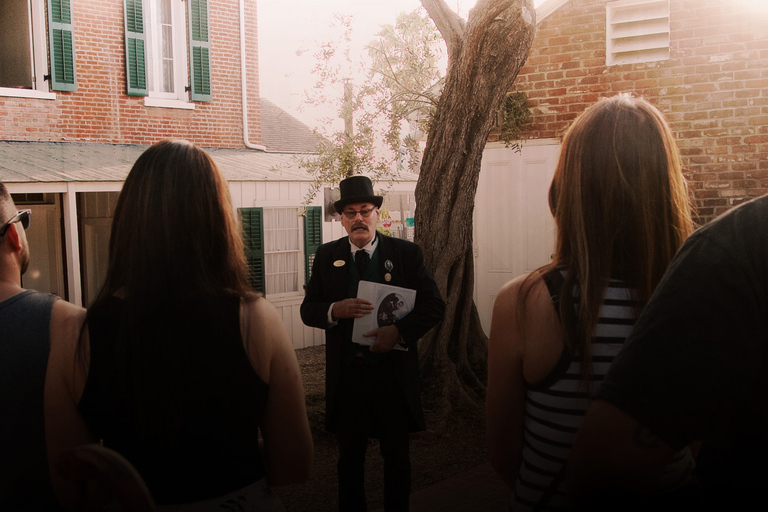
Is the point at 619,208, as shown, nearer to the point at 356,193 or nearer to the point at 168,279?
the point at 168,279

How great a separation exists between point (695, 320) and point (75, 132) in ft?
41.2

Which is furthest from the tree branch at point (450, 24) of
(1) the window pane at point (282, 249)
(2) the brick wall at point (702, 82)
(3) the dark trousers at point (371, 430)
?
(1) the window pane at point (282, 249)

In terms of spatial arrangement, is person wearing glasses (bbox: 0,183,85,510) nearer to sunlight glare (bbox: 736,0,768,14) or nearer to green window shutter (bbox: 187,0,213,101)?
sunlight glare (bbox: 736,0,768,14)

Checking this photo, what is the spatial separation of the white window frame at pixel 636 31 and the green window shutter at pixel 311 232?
649 centimetres

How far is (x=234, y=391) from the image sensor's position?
175 centimetres

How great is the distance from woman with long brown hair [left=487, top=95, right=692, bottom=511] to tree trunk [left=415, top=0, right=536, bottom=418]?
5.03 metres

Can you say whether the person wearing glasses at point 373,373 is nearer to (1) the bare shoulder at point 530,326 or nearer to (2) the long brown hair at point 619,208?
(1) the bare shoulder at point 530,326

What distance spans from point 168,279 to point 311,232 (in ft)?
38.3

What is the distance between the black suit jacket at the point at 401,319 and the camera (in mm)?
4195

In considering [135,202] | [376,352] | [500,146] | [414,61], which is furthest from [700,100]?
[135,202]

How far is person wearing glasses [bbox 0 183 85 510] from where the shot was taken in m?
1.76

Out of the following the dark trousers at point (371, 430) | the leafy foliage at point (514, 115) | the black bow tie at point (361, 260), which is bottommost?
the dark trousers at point (371, 430)

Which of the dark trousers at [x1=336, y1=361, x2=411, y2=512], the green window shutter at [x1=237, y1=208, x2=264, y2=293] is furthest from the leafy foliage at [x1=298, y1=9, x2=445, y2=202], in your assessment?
the dark trousers at [x1=336, y1=361, x2=411, y2=512]

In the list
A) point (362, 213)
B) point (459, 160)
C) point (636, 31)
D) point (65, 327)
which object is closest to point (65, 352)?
point (65, 327)
